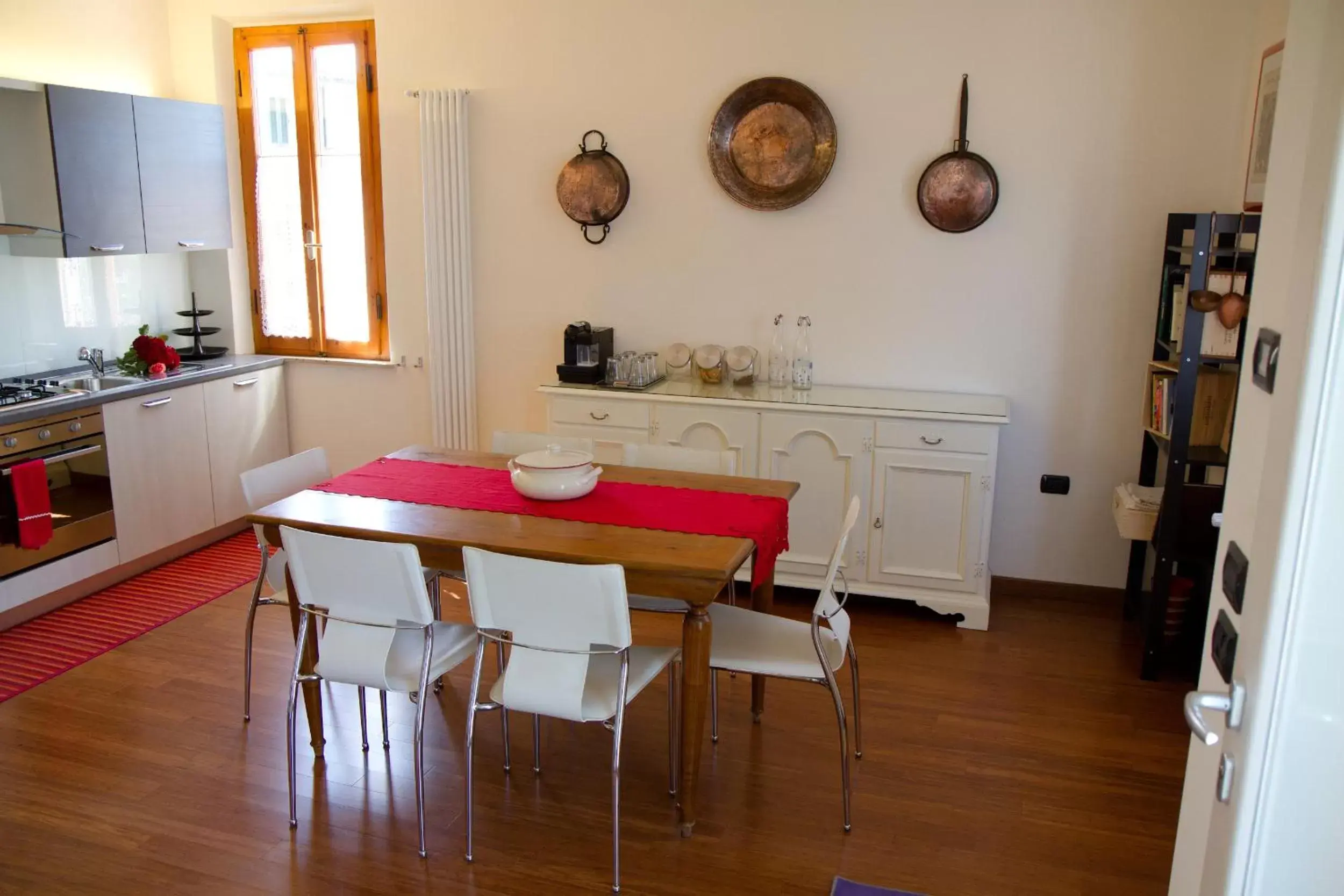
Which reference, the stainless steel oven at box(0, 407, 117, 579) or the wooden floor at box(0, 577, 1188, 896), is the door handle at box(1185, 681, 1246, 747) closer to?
the wooden floor at box(0, 577, 1188, 896)

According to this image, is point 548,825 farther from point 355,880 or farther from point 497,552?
point 497,552

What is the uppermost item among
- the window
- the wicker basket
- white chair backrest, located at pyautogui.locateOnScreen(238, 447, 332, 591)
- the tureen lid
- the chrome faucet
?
the window

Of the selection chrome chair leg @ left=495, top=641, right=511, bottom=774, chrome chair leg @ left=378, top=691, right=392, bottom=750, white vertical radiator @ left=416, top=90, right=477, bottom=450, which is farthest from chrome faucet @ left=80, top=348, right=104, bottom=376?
chrome chair leg @ left=495, top=641, right=511, bottom=774

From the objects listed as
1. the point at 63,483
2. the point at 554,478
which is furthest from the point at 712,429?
the point at 63,483

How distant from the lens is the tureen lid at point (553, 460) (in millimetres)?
3303

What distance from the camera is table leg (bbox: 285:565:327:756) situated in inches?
126

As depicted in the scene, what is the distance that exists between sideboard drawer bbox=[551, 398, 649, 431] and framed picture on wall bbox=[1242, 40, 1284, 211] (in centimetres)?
247

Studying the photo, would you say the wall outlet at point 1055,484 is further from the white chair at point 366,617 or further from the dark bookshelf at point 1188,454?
the white chair at point 366,617

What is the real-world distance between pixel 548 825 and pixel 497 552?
0.80m

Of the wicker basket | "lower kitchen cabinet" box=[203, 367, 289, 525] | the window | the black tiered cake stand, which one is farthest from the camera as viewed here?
the black tiered cake stand

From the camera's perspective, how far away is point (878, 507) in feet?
14.5

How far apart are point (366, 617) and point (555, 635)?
1.89ft

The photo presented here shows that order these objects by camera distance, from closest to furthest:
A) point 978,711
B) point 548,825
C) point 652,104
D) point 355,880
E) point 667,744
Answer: point 355,880, point 548,825, point 667,744, point 978,711, point 652,104

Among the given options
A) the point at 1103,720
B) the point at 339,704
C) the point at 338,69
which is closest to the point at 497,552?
the point at 339,704
